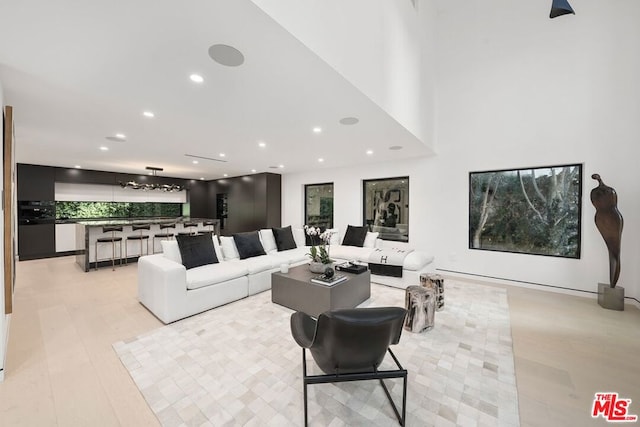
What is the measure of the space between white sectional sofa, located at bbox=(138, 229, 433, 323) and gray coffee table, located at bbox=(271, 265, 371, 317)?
0.55 meters

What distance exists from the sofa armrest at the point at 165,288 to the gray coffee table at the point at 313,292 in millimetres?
1186

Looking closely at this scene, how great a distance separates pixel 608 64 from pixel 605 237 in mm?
2620

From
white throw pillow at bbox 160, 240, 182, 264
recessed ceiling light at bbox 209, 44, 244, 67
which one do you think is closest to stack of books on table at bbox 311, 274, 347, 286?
white throw pillow at bbox 160, 240, 182, 264

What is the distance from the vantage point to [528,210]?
4.45 meters

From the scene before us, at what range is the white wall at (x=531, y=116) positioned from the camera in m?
3.65

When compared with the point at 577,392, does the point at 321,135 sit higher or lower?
higher

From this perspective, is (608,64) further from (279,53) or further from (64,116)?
(64,116)

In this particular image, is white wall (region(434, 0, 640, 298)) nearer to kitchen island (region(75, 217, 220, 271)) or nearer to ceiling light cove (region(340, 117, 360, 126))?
ceiling light cove (region(340, 117, 360, 126))

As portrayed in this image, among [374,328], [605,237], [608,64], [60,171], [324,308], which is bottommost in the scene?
[324,308]

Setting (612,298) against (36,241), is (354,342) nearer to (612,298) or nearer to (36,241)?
(612,298)

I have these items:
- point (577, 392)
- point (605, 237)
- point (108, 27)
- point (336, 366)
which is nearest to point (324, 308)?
point (336, 366)

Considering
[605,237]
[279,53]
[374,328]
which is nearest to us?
[374,328]

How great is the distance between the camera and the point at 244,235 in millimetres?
4598

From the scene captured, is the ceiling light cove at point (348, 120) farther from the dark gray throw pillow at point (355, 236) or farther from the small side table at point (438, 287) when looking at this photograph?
the dark gray throw pillow at point (355, 236)
